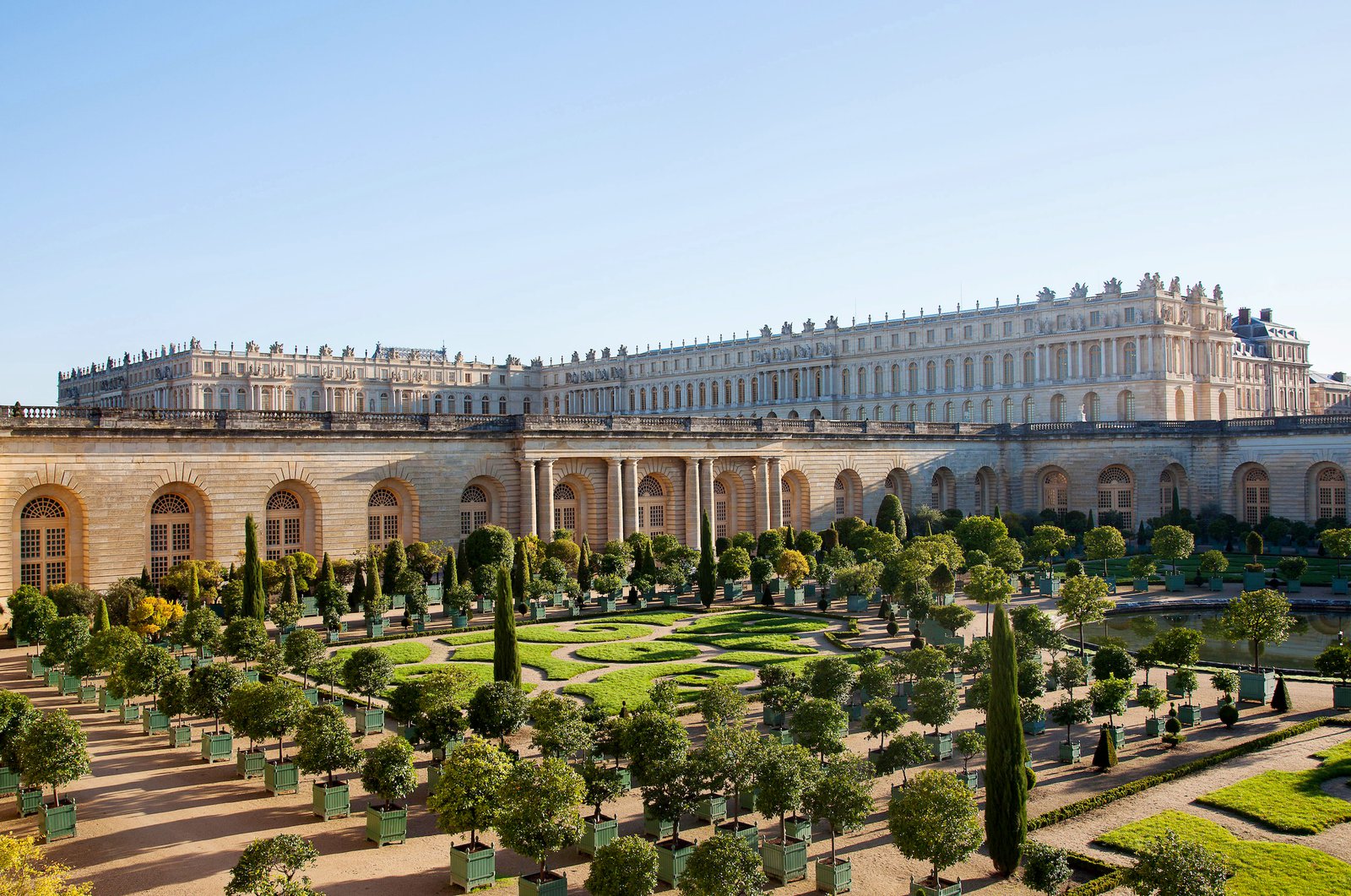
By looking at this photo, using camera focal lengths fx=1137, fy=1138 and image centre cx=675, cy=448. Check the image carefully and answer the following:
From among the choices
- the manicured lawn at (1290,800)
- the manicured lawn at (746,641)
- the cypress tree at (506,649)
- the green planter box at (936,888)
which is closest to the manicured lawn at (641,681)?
the cypress tree at (506,649)

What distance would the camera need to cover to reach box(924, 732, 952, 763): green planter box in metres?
23.5

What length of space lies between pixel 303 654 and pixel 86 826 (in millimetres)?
8395

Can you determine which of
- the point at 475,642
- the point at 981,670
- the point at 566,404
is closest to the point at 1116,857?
the point at 981,670

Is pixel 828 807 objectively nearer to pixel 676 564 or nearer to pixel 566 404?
pixel 676 564

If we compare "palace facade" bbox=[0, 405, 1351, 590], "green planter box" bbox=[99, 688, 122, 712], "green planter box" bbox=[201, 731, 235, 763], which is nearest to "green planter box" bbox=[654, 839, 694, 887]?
"green planter box" bbox=[201, 731, 235, 763]

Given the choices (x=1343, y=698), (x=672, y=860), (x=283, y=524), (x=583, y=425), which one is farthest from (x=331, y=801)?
(x=583, y=425)

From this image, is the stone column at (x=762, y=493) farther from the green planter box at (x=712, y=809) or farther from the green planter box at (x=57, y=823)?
the green planter box at (x=57, y=823)

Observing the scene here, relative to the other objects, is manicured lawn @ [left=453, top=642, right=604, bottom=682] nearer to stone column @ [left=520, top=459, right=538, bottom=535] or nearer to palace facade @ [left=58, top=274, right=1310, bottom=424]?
stone column @ [left=520, top=459, right=538, bottom=535]

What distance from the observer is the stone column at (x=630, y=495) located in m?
54.2

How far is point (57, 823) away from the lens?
19.1 m

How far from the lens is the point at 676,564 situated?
1742 inches

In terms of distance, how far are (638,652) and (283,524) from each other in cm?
1929

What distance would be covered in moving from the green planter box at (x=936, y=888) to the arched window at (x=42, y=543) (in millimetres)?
33916

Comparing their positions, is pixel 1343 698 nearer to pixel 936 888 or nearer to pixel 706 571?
pixel 936 888
